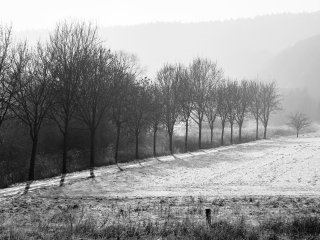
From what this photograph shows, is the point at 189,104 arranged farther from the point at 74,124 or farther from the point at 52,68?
the point at 52,68

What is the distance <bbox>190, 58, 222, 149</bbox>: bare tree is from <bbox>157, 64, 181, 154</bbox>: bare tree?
447 centimetres

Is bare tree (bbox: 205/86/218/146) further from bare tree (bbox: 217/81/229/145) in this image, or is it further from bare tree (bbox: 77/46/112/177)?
bare tree (bbox: 77/46/112/177)

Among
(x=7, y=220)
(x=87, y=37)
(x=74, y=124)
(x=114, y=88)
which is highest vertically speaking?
(x=87, y=37)

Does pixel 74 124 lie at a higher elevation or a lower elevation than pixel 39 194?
higher

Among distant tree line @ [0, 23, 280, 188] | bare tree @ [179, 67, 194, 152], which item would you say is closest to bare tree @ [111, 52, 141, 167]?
distant tree line @ [0, 23, 280, 188]

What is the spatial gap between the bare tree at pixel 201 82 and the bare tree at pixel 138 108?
453 inches

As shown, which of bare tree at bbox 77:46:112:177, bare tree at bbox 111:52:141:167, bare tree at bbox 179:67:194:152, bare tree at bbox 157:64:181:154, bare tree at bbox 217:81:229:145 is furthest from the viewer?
bare tree at bbox 217:81:229:145

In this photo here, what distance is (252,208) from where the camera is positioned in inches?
578

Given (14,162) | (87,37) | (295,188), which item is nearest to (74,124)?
(14,162)

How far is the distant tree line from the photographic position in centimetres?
2578

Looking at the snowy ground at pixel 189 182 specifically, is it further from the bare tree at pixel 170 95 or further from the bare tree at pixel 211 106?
the bare tree at pixel 211 106

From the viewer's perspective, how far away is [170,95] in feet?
155

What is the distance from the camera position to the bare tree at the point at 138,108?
39.7 meters

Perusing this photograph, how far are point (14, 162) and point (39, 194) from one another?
17738 mm
